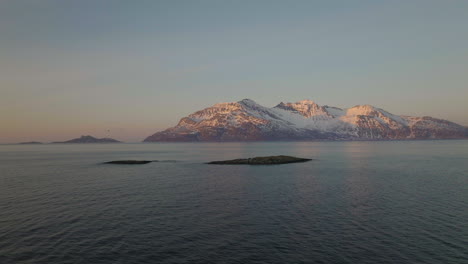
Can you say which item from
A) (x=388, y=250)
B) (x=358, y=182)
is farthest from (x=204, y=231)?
(x=358, y=182)

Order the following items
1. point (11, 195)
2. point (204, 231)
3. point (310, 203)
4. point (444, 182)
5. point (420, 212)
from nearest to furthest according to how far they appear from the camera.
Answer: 1. point (204, 231)
2. point (420, 212)
3. point (310, 203)
4. point (11, 195)
5. point (444, 182)

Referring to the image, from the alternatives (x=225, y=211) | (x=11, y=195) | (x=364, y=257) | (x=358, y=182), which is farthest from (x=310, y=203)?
(x=11, y=195)

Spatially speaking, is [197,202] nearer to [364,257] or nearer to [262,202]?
[262,202]

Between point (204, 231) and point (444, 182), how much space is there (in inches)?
2599

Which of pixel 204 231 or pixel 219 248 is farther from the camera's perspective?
pixel 204 231

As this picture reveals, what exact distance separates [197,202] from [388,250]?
31647mm

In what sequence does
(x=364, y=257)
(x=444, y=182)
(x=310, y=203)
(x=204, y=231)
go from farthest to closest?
1. (x=444, y=182)
2. (x=310, y=203)
3. (x=204, y=231)
4. (x=364, y=257)

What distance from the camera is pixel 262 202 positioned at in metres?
52.5

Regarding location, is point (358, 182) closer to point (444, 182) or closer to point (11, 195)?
point (444, 182)

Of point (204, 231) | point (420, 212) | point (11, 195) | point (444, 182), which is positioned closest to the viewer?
point (204, 231)

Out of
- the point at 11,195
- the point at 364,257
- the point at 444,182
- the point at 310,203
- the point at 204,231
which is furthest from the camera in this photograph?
the point at 444,182

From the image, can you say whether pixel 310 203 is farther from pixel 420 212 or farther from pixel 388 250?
pixel 388 250

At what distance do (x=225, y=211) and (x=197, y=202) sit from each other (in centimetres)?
819

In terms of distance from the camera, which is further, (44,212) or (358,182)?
(358,182)
